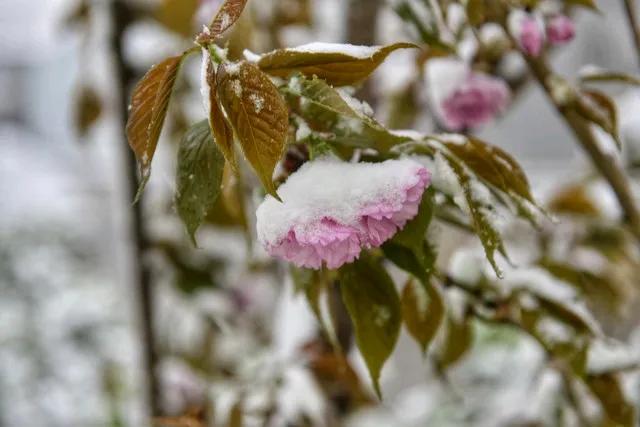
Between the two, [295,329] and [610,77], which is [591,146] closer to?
[610,77]

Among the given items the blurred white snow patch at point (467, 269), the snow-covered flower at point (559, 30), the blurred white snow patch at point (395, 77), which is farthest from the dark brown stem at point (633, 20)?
the blurred white snow patch at point (395, 77)

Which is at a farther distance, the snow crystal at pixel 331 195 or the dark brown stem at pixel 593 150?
the dark brown stem at pixel 593 150

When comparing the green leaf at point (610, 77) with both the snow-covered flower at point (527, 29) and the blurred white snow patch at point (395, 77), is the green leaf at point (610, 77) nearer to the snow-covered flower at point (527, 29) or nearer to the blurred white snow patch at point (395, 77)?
the snow-covered flower at point (527, 29)

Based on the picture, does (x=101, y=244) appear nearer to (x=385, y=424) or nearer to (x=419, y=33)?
(x=385, y=424)

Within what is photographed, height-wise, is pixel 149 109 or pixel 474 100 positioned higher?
pixel 149 109

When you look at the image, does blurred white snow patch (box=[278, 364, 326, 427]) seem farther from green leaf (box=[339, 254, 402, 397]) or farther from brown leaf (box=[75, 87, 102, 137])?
brown leaf (box=[75, 87, 102, 137])

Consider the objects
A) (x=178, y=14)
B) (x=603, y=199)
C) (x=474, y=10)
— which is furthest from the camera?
(x=603, y=199)

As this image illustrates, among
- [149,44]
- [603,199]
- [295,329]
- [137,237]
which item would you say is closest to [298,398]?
[295,329]
